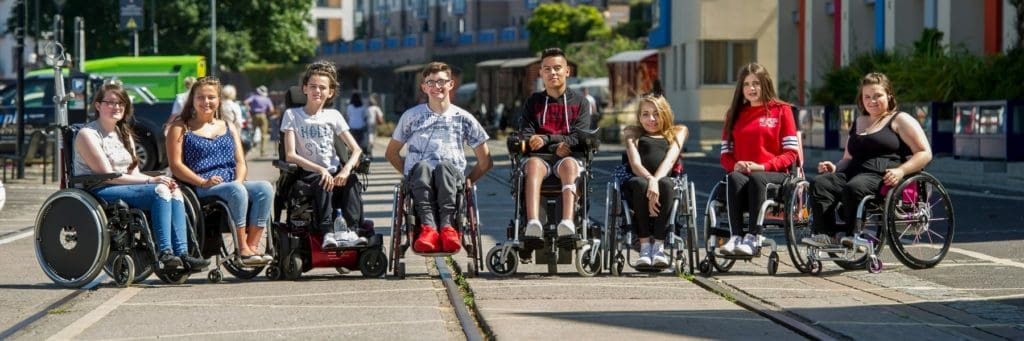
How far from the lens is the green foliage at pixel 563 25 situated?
96312 millimetres

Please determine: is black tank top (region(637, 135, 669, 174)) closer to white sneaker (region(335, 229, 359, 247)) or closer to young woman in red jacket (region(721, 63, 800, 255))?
young woman in red jacket (region(721, 63, 800, 255))

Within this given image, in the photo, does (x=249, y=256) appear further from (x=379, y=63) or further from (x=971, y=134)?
(x=379, y=63)

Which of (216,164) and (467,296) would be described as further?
(216,164)

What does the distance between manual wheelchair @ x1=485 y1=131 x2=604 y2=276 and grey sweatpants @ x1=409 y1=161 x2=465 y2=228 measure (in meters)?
0.38

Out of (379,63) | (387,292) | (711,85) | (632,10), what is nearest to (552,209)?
(387,292)

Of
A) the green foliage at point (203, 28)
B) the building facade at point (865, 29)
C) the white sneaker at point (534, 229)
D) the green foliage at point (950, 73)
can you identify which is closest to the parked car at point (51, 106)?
the green foliage at point (950, 73)

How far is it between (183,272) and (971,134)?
16923 millimetres

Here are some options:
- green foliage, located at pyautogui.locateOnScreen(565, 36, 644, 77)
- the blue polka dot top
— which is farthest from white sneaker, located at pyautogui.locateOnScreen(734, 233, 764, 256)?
green foliage, located at pyautogui.locateOnScreen(565, 36, 644, 77)

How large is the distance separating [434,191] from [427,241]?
400 millimetres

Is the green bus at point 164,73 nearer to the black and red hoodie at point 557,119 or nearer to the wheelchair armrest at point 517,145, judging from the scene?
the black and red hoodie at point 557,119

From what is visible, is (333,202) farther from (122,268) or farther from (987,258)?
(987,258)

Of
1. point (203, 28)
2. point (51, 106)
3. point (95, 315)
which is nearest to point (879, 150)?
point (95, 315)

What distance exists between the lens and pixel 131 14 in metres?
52.8

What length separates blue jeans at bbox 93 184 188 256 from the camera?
1153 centimetres
